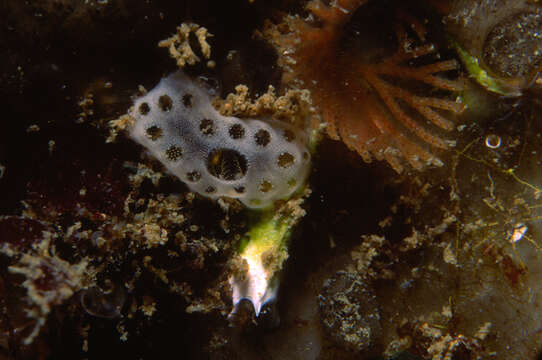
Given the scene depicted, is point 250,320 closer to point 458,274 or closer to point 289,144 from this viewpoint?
point 289,144

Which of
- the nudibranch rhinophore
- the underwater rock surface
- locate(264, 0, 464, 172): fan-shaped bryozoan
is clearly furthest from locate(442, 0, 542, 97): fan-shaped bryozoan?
the nudibranch rhinophore

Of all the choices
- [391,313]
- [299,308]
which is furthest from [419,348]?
[299,308]

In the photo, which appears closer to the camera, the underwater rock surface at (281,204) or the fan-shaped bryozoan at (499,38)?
the underwater rock surface at (281,204)

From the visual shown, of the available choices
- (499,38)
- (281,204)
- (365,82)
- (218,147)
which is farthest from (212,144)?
(499,38)

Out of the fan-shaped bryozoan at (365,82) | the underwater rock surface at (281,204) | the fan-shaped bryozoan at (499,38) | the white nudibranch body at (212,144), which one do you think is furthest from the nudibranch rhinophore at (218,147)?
the fan-shaped bryozoan at (499,38)

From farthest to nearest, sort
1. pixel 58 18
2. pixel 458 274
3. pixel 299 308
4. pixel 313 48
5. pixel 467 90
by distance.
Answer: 1. pixel 299 308
2. pixel 458 274
3. pixel 467 90
4. pixel 313 48
5. pixel 58 18

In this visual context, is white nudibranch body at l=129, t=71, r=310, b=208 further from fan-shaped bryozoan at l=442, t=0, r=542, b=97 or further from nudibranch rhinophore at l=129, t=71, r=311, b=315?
fan-shaped bryozoan at l=442, t=0, r=542, b=97

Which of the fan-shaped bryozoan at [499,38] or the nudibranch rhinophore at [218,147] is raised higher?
the fan-shaped bryozoan at [499,38]

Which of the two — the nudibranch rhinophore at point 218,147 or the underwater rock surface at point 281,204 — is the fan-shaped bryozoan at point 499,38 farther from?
the nudibranch rhinophore at point 218,147
